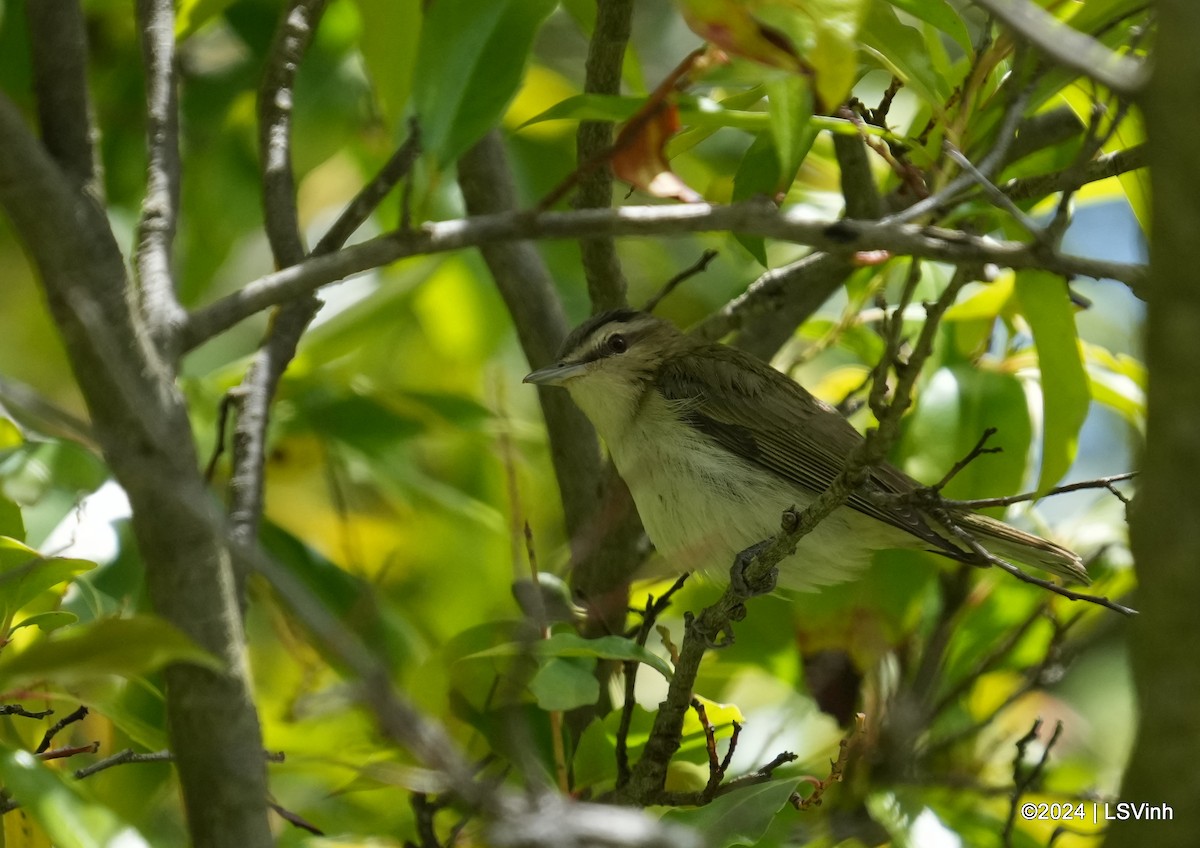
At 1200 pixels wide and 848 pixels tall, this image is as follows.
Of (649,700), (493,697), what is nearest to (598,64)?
(493,697)

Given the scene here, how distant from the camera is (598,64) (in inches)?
124

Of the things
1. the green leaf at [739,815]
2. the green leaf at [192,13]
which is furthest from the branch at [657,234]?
the green leaf at [192,13]

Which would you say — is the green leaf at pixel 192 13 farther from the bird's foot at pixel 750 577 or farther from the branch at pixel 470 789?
the branch at pixel 470 789

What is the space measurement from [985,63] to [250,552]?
5.69 feet

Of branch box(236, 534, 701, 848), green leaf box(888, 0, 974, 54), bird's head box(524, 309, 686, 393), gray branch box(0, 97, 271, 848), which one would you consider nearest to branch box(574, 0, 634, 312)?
bird's head box(524, 309, 686, 393)

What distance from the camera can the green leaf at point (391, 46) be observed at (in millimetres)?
2764

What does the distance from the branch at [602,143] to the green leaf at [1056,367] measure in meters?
0.98

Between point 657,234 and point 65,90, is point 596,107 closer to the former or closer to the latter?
point 657,234

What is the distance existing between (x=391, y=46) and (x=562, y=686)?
4.88 ft

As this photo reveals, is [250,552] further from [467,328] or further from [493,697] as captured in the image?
[467,328]

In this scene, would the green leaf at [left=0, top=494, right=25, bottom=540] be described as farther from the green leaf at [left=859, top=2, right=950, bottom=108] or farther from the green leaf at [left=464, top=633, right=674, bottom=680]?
the green leaf at [left=859, top=2, right=950, bottom=108]

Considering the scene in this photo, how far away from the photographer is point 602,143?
3.35 meters

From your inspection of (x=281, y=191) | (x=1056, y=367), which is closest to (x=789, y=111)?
(x=1056, y=367)

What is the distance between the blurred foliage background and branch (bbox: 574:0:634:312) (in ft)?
0.69
